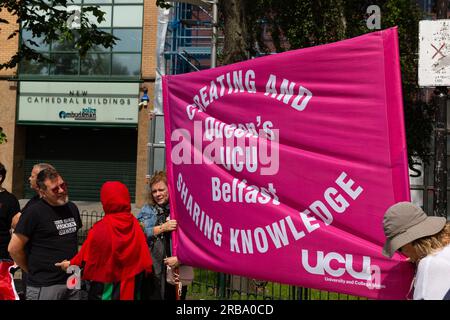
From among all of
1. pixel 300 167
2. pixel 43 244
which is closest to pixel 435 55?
pixel 300 167

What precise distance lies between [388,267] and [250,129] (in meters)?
1.28

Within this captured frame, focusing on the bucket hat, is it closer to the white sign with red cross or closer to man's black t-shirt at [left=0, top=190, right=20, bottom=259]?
the white sign with red cross

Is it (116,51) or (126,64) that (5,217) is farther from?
(116,51)

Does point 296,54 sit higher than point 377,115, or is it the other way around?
point 296,54

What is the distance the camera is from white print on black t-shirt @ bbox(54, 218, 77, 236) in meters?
4.42

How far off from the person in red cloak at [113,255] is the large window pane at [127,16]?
1861 centimetres

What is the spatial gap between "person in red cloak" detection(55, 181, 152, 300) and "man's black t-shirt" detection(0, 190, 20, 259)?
1.75m

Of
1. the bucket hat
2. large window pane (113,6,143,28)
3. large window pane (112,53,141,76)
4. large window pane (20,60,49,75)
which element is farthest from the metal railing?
large window pane (20,60,49,75)

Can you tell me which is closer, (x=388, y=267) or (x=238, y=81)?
(x=388, y=267)

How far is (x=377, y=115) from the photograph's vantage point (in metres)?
3.06

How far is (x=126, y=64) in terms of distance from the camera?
2158 centimetres

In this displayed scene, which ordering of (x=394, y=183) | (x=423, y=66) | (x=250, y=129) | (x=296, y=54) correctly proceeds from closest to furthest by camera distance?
(x=394, y=183), (x=296, y=54), (x=250, y=129), (x=423, y=66)
